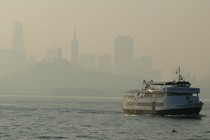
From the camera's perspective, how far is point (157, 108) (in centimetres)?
13025

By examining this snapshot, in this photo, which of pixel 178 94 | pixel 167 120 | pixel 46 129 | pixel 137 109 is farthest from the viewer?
pixel 137 109

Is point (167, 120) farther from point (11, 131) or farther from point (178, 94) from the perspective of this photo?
point (11, 131)

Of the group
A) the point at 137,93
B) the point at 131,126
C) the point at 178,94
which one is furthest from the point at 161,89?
the point at 131,126

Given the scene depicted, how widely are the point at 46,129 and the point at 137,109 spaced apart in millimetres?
52255

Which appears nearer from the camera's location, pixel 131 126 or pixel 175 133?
pixel 175 133

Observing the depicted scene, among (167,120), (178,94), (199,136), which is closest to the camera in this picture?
(199,136)

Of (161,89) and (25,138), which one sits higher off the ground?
(161,89)

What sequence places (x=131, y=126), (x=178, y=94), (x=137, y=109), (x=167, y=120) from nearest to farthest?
(x=131, y=126)
(x=167, y=120)
(x=178, y=94)
(x=137, y=109)

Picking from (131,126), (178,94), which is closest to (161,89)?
(178,94)

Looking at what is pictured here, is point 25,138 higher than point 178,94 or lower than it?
lower

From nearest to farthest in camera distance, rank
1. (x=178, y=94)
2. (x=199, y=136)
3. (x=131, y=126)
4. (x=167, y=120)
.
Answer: (x=199, y=136), (x=131, y=126), (x=167, y=120), (x=178, y=94)

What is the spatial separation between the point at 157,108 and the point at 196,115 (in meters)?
10.6

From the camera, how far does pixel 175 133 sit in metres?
89.0

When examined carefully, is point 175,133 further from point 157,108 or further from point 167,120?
point 157,108
